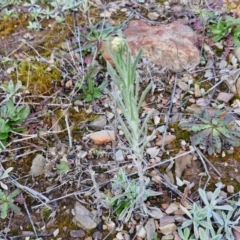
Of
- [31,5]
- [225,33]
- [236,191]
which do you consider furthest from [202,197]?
[31,5]

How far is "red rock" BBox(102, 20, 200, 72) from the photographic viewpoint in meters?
2.01

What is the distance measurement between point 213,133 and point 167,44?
1.76 ft

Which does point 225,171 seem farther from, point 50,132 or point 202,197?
→ point 50,132

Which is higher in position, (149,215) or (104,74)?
(104,74)

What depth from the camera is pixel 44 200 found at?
1.64m

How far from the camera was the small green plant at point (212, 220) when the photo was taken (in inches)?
58.6

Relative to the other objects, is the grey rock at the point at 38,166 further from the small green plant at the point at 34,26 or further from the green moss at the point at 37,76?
the small green plant at the point at 34,26

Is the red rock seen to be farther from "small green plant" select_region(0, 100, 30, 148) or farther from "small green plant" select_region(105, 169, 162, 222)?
"small green plant" select_region(105, 169, 162, 222)

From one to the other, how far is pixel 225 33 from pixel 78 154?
92 centimetres

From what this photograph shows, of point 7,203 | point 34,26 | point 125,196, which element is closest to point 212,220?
point 125,196

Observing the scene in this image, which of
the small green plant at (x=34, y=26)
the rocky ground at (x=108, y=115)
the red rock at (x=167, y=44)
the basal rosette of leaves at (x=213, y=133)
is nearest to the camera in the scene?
the rocky ground at (x=108, y=115)

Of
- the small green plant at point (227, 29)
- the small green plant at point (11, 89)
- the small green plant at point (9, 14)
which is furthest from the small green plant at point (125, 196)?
the small green plant at point (9, 14)

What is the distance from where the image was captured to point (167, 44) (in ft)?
6.73

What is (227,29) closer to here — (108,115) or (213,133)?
(213,133)
